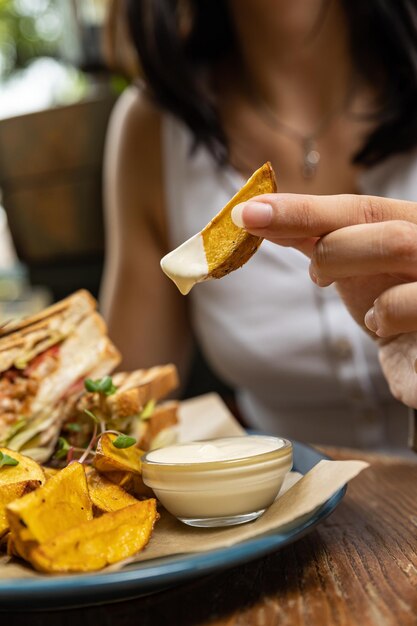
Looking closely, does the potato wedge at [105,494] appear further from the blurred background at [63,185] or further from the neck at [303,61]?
the blurred background at [63,185]

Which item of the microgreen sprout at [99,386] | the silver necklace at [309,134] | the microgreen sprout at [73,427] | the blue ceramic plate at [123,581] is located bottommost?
the microgreen sprout at [73,427]

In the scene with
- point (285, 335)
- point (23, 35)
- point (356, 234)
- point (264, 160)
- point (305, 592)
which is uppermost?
point (23, 35)

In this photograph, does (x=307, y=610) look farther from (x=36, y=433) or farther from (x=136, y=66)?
(x=136, y=66)

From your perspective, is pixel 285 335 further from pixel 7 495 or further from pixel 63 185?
pixel 63 185

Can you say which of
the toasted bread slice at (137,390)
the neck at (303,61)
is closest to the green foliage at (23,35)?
the neck at (303,61)

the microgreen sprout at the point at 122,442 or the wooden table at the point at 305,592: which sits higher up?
the microgreen sprout at the point at 122,442

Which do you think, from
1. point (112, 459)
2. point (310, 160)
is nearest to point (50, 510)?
point (112, 459)

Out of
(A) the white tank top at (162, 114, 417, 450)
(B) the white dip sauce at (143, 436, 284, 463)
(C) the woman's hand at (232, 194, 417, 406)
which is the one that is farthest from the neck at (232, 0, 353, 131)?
(B) the white dip sauce at (143, 436, 284, 463)

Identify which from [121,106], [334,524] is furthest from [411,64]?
[334,524]
